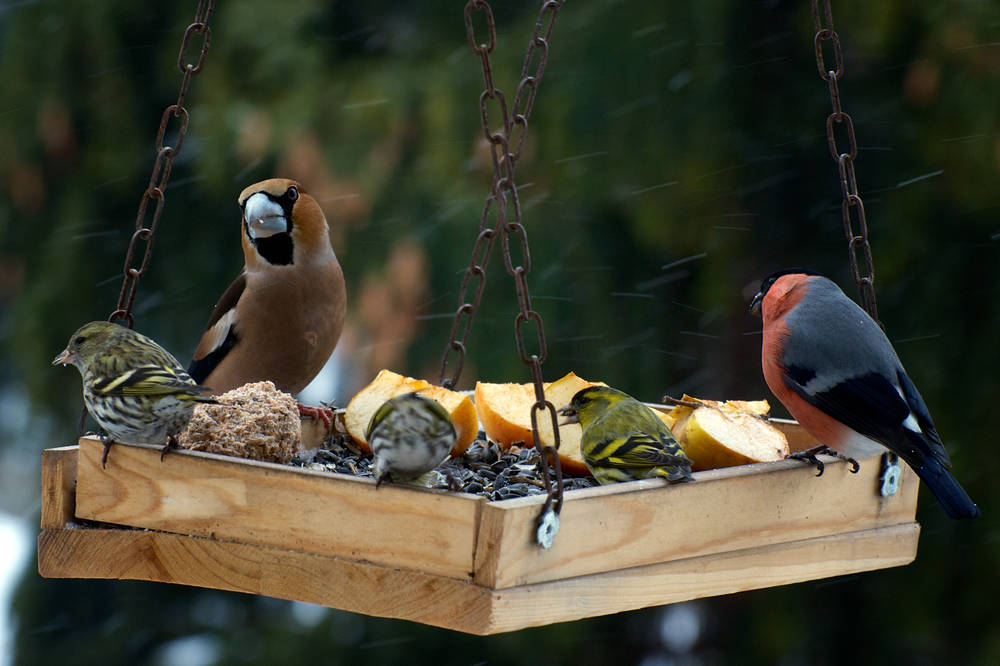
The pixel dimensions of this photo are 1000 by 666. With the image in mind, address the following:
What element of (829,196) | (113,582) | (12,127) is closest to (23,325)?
(12,127)

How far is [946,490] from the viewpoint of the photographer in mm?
2342

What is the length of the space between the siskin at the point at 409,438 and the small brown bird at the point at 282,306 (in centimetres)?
112

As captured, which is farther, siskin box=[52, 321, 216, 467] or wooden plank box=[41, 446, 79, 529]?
wooden plank box=[41, 446, 79, 529]

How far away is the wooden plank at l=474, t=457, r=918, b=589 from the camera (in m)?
1.93

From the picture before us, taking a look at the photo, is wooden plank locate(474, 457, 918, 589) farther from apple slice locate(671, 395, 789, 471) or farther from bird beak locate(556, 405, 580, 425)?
bird beak locate(556, 405, 580, 425)

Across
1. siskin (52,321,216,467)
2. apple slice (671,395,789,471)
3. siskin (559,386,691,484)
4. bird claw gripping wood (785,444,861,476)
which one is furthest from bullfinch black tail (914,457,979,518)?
siskin (52,321,216,467)

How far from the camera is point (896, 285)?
372cm

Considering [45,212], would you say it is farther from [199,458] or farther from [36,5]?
[199,458]

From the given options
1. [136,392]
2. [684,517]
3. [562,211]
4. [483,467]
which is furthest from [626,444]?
[562,211]

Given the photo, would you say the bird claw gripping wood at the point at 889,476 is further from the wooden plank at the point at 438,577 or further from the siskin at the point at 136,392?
the siskin at the point at 136,392

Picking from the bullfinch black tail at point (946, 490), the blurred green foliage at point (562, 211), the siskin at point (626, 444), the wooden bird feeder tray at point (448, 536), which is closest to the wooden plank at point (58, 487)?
the wooden bird feeder tray at point (448, 536)

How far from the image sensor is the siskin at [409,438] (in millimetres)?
2016

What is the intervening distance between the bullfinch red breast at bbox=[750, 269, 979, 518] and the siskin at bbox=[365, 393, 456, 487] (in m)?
0.89

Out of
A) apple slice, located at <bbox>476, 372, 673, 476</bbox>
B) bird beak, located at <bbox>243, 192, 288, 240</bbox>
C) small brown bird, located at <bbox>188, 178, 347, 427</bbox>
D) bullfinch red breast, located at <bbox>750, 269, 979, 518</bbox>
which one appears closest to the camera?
bullfinch red breast, located at <bbox>750, 269, 979, 518</bbox>
